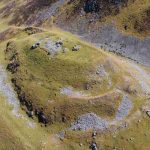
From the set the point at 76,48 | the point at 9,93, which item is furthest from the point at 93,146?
the point at 76,48

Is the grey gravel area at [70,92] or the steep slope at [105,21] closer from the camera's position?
the grey gravel area at [70,92]

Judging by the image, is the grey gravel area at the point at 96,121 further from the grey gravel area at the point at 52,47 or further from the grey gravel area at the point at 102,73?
the grey gravel area at the point at 52,47

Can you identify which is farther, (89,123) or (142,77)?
(142,77)

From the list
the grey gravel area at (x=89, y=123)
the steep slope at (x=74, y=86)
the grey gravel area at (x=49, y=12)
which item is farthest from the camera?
the grey gravel area at (x=49, y=12)

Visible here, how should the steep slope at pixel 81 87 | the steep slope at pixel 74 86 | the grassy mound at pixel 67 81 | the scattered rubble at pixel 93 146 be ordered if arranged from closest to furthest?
the scattered rubble at pixel 93 146
the steep slope at pixel 81 87
the steep slope at pixel 74 86
the grassy mound at pixel 67 81

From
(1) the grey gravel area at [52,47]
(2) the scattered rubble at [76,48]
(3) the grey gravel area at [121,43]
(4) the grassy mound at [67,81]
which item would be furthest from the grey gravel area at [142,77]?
(1) the grey gravel area at [52,47]

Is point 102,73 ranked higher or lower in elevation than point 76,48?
lower

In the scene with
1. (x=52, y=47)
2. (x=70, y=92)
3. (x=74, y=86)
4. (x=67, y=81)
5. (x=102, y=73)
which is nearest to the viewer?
(x=70, y=92)

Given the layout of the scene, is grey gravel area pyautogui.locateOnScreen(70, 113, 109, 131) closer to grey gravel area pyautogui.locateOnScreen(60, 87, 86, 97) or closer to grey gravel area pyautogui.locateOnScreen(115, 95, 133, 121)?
grey gravel area pyautogui.locateOnScreen(115, 95, 133, 121)

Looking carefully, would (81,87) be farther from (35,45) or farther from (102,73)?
(35,45)

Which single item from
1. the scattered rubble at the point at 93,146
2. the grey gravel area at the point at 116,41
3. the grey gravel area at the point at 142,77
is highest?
the scattered rubble at the point at 93,146

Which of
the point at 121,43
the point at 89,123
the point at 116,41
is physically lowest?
the point at 121,43
